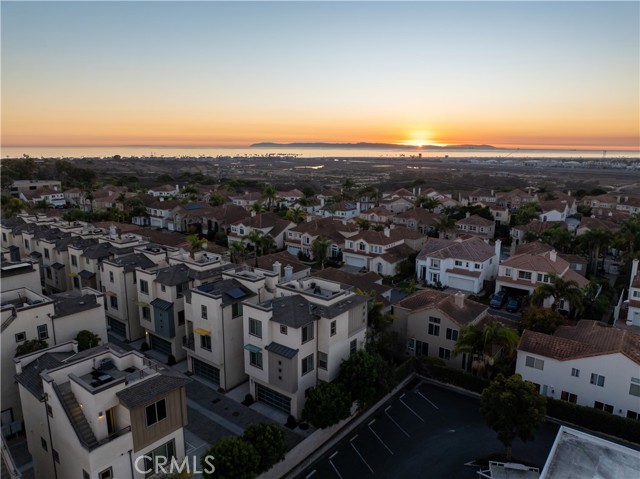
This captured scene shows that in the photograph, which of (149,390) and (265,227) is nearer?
(149,390)

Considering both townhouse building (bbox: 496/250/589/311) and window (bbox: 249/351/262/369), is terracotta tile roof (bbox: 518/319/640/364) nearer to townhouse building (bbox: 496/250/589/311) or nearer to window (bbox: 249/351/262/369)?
townhouse building (bbox: 496/250/589/311)

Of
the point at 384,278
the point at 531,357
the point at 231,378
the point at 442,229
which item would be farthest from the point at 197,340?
the point at 442,229

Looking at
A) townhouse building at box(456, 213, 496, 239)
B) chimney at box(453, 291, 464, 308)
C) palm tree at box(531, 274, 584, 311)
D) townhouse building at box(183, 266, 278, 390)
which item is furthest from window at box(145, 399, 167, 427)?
townhouse building at box(456, 213, 496, 239)

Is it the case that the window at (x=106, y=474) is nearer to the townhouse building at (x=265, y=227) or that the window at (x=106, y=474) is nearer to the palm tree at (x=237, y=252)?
the palm tree at (x=237, y=252)

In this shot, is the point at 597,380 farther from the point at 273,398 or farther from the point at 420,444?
the point at 273,398

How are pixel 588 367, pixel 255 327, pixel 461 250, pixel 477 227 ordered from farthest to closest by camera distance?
1. pixel 477 227
2. pixel 461 250
3. pixel 588 367
4. pixel 255 327

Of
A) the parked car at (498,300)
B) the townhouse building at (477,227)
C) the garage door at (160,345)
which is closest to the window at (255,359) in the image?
the garage door at (160,345)

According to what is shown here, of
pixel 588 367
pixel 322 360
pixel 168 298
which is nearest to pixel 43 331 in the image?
pixel 168 298
